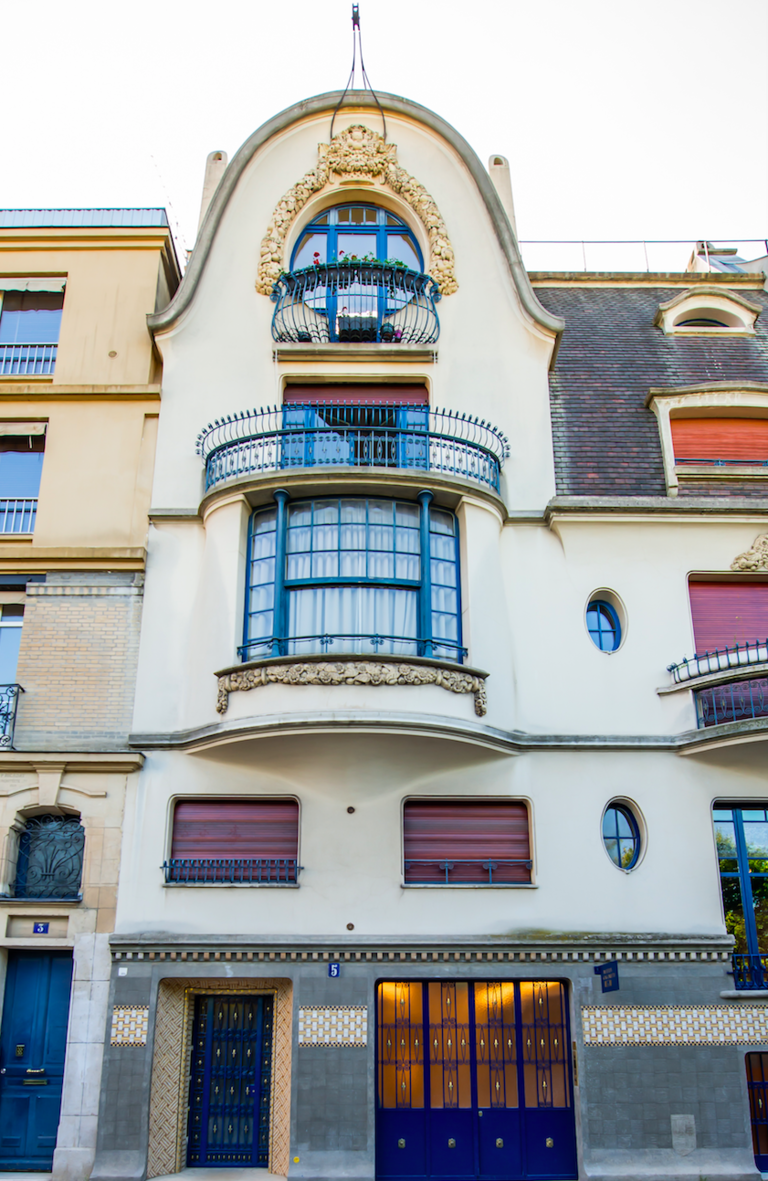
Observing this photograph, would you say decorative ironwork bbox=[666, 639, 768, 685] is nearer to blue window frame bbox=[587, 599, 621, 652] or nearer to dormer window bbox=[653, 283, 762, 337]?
blue window frame bbox=[587, 599, 621, 652]

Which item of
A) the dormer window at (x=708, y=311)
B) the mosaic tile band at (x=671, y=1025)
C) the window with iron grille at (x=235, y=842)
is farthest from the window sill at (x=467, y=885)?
the dormer window at (x=708, y=311)

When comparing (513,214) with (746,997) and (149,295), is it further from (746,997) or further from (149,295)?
(746,997)

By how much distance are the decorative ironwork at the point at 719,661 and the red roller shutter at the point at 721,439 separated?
13.4 ft

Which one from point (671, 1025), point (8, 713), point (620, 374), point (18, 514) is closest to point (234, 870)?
point (8, 713)

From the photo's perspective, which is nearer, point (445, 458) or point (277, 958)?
point (277, 958)

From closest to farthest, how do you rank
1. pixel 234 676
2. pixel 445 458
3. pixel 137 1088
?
pixel 137 1088, pixel 234 676, pixel 445 458

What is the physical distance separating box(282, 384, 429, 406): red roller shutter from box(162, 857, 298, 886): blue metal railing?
8.43m

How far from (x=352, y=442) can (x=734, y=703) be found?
7766mm

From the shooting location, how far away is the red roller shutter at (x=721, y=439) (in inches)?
715

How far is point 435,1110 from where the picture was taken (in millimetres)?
14055

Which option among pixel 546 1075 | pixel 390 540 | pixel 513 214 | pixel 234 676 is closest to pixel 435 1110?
pixel 546 1075

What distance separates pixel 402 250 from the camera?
1925 centimetres

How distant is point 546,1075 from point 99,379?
14.4 metres

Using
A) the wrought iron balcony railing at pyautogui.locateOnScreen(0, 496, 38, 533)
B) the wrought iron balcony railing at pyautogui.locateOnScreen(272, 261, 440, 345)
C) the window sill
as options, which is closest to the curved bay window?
the window sill
